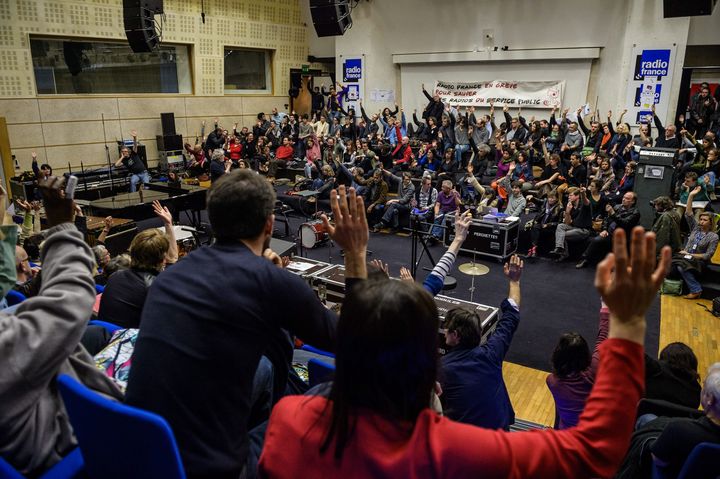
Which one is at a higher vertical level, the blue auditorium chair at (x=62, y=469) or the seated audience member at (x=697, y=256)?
the blue auditorium chair at (x=62, y=469)

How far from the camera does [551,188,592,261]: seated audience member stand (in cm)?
763

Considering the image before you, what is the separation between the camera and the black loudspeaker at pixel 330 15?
10133 mm

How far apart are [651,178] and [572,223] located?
5.05 ft

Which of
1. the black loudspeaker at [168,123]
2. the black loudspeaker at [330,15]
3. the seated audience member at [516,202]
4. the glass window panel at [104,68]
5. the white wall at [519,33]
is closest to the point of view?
the seated audience member at [516,202]

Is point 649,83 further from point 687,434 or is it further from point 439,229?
point 687,434

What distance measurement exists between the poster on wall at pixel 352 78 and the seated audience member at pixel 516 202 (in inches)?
325

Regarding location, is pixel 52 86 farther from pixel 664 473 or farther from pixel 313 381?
pixel 664 473

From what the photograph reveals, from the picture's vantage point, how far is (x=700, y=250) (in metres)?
6.41

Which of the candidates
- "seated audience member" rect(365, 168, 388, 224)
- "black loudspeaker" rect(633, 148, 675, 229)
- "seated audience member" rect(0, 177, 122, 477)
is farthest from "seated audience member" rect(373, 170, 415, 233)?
"seated audience member" rect(0, 177, 122, 477)

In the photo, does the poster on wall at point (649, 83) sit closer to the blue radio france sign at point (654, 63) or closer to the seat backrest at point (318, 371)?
the blue radio france sign at point (654, 63)

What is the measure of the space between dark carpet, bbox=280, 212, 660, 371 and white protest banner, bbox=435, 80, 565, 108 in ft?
21.5

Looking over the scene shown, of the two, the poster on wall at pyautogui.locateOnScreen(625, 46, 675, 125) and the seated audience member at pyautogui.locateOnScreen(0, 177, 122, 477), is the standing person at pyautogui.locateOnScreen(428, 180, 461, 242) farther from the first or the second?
the seated audience member at pyautogui.locateOnScreen(0, 177, 122, 477)

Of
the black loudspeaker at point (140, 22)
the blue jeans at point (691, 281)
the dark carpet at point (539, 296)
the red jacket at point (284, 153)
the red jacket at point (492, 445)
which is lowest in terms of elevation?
the dark carpet at point (539, 296)

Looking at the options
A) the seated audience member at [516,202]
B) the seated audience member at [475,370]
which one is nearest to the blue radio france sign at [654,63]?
the seated audience member at [516,202]
